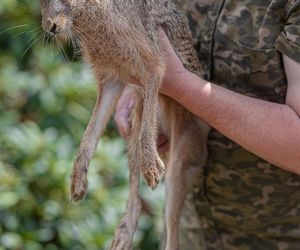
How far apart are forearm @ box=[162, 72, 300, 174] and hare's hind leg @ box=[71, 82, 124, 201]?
246 mm

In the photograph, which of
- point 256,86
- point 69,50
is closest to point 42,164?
point 69,50

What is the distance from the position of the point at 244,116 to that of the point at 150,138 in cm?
39

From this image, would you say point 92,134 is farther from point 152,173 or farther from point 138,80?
point 152,173

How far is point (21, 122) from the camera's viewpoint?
20.7 ft

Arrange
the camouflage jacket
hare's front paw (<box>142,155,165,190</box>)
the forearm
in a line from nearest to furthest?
1. hare's front paw (<box>142,155,165,190</box>)
2. the forearm
3. the camouflage jacket

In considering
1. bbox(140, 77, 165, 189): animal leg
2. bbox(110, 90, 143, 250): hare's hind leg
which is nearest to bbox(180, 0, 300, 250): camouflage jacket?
bbox(110, 90, 143, 250): hare's hind leg

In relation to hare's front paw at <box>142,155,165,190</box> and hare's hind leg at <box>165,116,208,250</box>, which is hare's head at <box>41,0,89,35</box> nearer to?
hare's front paw at <box>142,155,165,190</box>

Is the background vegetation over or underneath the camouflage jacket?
underneath

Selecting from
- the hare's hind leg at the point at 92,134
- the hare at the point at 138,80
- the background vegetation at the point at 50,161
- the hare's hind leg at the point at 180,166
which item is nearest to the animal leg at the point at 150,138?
the hare at the point at 138,80

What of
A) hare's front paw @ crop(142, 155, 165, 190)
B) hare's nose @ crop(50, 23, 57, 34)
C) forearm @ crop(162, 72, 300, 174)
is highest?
hare's nose @ crop(50, 23, 57, 34)

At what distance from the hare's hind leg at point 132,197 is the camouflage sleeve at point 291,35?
620 mm

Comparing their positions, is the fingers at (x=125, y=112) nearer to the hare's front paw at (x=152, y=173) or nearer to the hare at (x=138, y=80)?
the hare at (x=138, y=80)

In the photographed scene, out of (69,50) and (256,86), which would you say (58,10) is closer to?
(256,86)

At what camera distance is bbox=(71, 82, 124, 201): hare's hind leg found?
368cm
